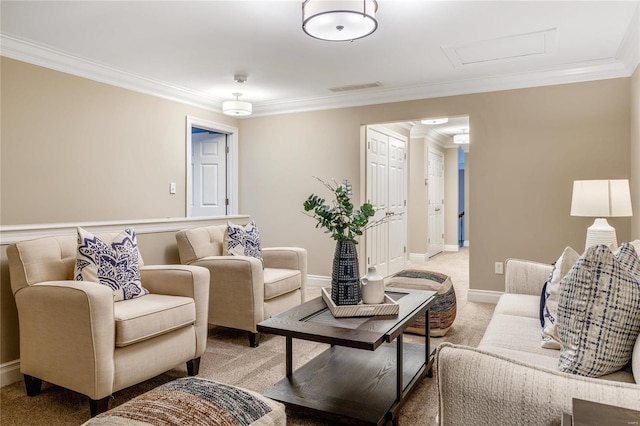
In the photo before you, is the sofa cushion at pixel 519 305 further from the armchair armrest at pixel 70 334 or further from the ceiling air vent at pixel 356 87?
the ceiling air vent at pixel 356 87

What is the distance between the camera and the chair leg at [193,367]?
2.56 meters

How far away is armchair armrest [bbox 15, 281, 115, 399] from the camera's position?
6.54 feet

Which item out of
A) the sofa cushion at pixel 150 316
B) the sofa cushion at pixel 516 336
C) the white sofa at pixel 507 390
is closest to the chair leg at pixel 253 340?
the sofa cushion at pixel 150 316

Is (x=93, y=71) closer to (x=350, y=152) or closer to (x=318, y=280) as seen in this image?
(x=350, y=152)

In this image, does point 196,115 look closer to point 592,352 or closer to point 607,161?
point 607,161

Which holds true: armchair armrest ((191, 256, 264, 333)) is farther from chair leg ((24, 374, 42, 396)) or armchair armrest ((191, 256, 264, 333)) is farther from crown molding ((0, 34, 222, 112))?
crown molding ((0, 34, 222, 112))

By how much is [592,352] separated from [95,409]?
2118 millimetres

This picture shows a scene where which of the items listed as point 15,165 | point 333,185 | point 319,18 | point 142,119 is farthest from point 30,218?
point 333,185

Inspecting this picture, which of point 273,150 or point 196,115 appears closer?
point 196,115

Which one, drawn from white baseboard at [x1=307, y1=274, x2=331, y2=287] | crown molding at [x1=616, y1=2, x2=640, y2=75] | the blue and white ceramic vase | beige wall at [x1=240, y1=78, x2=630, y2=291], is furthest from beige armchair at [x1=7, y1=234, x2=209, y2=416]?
crown molding at [x1=616, y1=2, x2=640, y2=75]

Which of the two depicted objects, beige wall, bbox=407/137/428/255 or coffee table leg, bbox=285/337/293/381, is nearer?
coffee table leg, bbox=285/337/293/381

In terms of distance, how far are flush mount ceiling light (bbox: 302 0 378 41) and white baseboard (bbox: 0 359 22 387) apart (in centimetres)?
264

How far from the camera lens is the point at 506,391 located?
958 millimetres

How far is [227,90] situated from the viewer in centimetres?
466
